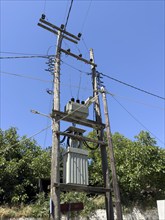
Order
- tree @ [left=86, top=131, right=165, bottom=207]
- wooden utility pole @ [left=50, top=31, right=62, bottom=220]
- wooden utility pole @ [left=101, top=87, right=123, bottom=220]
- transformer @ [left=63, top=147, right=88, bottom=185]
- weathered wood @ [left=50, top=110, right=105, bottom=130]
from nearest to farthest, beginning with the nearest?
wooden utility pole @ [left=50, top=31, right=62, bottom=220] → wooden utility pole @ [left=101, top=87, right=123, bottom=220] → transformer @ [left=63, top=147, right=88, bottom=185] → weathered wood @ [left=50, top=110, right=105, bottom=130] → tree @ [left=86, top=131, right=165, bottom=207]

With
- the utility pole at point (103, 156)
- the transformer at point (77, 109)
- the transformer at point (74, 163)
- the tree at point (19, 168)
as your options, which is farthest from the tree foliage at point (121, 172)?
the transformer at point (74, 163)

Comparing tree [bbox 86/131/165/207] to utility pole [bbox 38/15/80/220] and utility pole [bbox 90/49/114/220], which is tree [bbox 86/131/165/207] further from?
utility pole [bbox 38/15/80/220]

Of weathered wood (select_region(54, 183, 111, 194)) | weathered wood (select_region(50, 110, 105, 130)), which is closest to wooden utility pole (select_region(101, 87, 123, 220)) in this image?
weathered wood (select_region(50, 110, 105, 130))

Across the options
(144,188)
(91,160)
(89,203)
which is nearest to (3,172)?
(89,203)

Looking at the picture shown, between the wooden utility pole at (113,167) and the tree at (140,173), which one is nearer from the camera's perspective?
the wooden utility pole at (113,167)

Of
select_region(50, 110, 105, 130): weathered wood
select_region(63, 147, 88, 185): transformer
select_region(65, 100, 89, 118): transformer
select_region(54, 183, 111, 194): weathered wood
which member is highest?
select_region(65, 100, 89, 118): transformer

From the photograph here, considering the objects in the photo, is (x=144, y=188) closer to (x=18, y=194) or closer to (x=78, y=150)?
(x=18, y=194)

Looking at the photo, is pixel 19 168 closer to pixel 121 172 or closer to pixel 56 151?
pixel 121 172

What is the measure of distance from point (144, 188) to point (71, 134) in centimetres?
1090

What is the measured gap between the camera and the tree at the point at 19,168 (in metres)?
16.7

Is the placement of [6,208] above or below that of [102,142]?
below

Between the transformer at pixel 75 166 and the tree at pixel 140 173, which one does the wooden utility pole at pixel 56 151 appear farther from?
the tree at pixel 140 173

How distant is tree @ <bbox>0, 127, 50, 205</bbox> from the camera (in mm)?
16672

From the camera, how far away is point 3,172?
1670 centimetres
